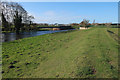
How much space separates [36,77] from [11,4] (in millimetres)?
39475

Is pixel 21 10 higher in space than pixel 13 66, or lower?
higher

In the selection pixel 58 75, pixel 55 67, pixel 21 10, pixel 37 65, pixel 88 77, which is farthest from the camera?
pixel 21 10

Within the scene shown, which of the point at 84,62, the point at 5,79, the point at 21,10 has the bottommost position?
the point at 5,79

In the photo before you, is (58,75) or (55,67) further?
(55,67)

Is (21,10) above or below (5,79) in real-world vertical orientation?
above

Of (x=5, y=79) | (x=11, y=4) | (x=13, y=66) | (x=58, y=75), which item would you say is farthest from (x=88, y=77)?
(x=11, y=4)

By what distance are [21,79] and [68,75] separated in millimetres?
2008

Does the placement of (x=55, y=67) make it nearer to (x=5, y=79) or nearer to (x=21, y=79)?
(x=21, y=79)

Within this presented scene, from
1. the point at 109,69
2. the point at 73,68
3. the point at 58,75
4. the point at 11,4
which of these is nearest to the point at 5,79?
the point at 58,75

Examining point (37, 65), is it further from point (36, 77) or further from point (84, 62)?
point (84, 62)

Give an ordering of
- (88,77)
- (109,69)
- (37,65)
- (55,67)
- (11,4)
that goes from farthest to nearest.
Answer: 1. (11,4)
2. (37,65)
3. (55,67)
4. (109,69)
5. (88,77)

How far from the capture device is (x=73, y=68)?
457 cm

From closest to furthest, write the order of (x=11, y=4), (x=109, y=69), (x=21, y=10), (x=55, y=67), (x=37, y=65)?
(x=109, y=69) → (x=55, y=67) → (x=37, y=65) → (x=11, y=4) → (x=21, y=10)

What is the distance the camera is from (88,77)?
3812 millimetres
